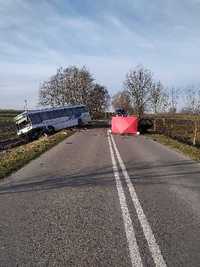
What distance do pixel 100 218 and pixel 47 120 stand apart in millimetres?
38771

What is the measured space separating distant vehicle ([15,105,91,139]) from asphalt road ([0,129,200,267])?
30445 mm

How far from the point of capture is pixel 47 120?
45500 millimetres

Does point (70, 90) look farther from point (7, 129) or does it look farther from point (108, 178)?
point (108, 178)

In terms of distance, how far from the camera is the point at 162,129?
48531 millimetres

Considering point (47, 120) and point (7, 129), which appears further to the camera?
point (7, 129)

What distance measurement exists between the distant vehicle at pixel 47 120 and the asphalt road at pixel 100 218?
1199 inches

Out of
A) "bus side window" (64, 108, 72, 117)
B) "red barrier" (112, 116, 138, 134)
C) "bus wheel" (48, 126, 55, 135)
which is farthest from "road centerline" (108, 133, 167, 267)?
"bus side window" (64, 108, 72, 117)

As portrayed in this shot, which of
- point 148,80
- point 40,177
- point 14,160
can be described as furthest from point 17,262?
point 148,80

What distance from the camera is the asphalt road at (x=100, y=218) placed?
5340 millimetres

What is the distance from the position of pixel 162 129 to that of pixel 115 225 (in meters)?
42.3

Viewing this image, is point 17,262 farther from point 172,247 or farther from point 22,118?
point 22,118

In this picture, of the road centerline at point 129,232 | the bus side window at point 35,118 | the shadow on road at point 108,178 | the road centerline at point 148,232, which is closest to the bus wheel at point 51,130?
the bus side window at point 35,118

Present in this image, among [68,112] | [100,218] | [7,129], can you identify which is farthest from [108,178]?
[7,129]

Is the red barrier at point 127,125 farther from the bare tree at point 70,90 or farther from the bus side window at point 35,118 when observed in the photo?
the bare tree at point 70,90
